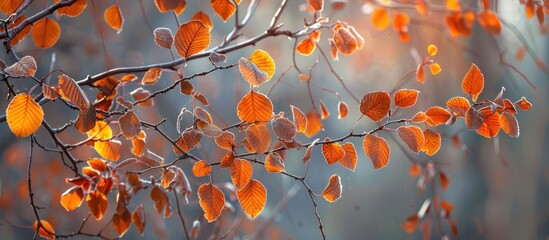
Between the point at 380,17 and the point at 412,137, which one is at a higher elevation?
→ the point at 412,137

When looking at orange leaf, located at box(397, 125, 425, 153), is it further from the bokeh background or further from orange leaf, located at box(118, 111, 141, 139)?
the bokeh background

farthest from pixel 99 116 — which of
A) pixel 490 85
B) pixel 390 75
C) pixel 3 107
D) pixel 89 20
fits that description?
pixel 490 85

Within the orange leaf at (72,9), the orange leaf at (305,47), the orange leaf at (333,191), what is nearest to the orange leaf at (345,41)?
the orange leaf at (305,47)

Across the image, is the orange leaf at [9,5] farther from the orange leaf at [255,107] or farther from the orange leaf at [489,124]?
the orange leaf at [489,124]

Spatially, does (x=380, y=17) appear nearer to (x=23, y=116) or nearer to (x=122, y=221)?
(x=122, y=221)

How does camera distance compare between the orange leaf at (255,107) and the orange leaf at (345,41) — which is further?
the orange leaf at (345,41)

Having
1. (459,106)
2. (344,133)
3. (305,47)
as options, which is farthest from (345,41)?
(344,133)
